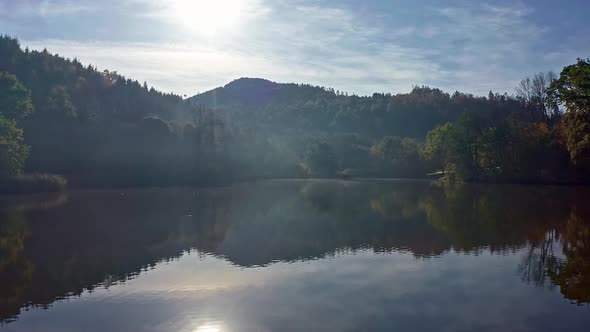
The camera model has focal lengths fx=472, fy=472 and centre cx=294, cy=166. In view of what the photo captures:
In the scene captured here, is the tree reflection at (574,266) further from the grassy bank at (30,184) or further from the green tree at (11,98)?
the green tree at (11,98)

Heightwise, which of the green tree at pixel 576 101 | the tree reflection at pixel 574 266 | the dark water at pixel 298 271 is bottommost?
the dark water at pixel 298 271

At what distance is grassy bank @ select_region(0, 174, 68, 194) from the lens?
6169cm

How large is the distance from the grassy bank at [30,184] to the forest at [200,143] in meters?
0.14

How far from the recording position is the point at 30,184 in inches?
2530

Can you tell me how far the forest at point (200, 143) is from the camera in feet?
218

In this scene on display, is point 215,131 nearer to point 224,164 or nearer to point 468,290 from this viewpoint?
point 224,164

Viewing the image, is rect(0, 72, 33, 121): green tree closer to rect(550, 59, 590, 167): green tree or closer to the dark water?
the dark water

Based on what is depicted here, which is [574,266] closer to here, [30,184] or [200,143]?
[30,184]

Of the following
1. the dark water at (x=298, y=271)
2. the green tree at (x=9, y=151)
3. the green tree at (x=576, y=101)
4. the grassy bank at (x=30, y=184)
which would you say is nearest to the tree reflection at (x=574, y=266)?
the dark water at (x=298, y=271)

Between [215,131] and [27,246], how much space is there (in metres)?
96.2

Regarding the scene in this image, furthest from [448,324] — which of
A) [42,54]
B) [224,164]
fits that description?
[42,54]

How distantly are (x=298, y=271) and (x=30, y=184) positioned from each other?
56020 millimetres

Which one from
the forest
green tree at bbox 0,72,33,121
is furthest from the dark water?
green tree at bbox 0,72,33,121

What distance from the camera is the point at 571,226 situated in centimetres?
3156
